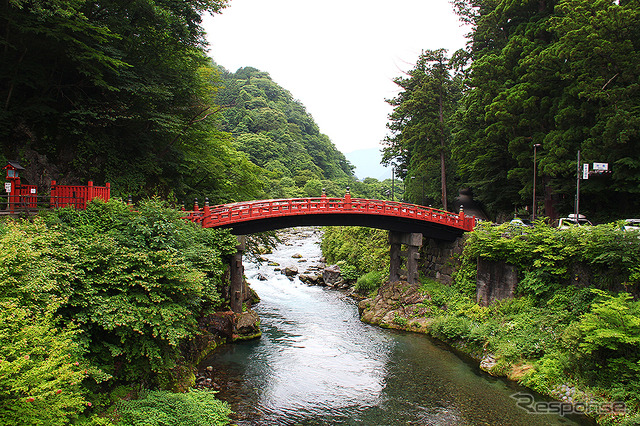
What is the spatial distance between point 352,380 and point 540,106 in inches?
829

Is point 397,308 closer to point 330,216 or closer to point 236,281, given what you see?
point 330,216

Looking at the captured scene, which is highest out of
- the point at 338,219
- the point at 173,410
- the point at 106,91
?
the point at 106,91

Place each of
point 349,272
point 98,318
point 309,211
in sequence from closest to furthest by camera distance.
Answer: point 98,318 < point 309,211 < point 349,272

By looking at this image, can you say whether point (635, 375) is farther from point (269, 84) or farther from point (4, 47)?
point (269, 84)

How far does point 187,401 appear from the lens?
494 inches

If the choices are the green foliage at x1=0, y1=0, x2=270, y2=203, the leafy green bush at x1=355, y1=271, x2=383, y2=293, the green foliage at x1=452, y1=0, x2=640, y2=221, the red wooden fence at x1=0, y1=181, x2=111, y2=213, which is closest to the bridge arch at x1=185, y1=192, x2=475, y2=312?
the leafy green bush at x1=355, y1=271, x2=383, y2=293

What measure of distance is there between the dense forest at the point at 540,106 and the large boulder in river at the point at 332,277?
11939mm

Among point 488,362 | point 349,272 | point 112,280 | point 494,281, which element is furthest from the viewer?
point 349,272

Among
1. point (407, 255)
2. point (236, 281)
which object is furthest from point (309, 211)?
point (407, 255)

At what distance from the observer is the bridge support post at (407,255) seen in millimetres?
26844

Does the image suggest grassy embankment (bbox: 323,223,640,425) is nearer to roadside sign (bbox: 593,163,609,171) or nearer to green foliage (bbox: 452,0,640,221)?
A: roadside sign (bbox: 593,163,609,171)

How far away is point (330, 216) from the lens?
81.0 ft

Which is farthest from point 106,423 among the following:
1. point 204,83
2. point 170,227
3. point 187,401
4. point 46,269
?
point 204,83

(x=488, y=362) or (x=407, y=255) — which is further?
(x=407, y=255)
